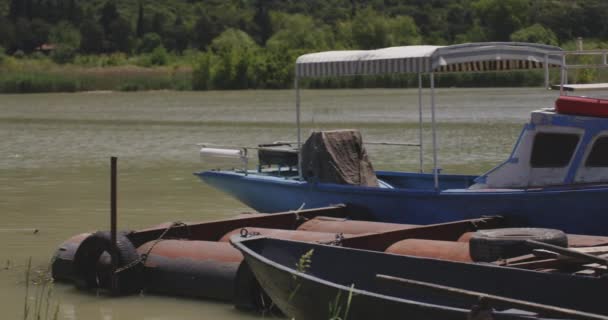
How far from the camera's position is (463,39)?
10531 cm

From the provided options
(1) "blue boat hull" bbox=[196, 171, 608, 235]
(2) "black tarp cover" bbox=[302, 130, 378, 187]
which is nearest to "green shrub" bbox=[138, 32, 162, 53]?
(1) "blue boat hull" bbox=[196, 171, 608, 235]

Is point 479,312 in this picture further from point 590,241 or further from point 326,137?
point 326,137

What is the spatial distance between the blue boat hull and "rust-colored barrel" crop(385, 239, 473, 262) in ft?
6.44

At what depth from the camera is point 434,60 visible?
14391 millimetres

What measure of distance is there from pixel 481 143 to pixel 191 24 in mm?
113787

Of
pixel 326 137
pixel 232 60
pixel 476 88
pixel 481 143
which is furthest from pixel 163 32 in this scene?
pixel 326 137

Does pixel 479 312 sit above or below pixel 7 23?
below

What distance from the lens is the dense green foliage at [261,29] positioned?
83.1m

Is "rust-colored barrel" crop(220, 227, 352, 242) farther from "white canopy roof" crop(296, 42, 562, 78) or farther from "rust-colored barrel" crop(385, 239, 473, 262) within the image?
"white canopy roof" crop(296, 42, 562, 78)

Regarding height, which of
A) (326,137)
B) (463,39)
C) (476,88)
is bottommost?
(326,137)

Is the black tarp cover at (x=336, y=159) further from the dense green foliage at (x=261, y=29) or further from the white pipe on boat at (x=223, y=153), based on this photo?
the dense green foliage at (x=261, y=29)

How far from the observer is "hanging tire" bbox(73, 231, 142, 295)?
519 inches

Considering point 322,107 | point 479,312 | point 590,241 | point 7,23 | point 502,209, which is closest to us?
point 479,312

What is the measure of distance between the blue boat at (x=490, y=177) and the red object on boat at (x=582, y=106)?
11 millimetres
